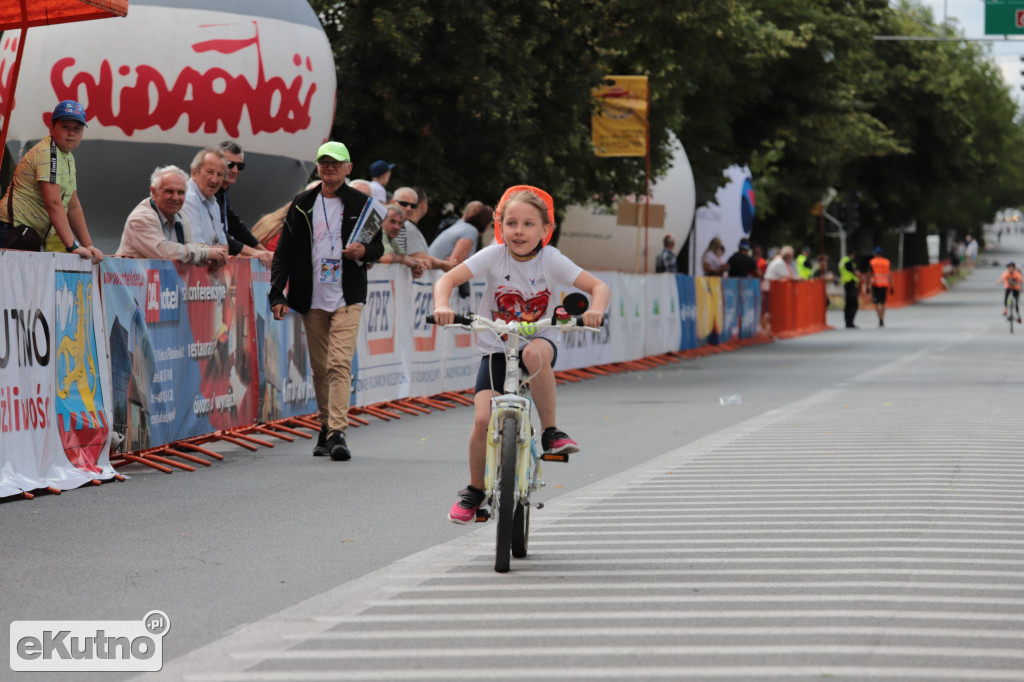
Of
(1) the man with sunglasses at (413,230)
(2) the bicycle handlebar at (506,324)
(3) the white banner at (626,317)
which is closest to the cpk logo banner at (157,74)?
(1) the man with sunglasses at (413,230)

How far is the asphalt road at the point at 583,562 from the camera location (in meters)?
5.15

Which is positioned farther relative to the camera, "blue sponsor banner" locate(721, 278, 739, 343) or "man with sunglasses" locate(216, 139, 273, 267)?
"blue sponsor banner" locate(721, 278, 739, 343)

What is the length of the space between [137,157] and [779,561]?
450 inches

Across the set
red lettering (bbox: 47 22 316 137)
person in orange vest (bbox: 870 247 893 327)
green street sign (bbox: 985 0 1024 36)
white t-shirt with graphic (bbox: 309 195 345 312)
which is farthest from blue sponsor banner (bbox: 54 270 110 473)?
person in orange vest (bbox: 870 247 893 327)

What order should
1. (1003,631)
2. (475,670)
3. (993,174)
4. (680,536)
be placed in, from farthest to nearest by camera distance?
(993,174)
(680,536)
(1003,631)
(475,670)

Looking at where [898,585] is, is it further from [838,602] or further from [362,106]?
[362,106]

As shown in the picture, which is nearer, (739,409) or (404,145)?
(739,409)

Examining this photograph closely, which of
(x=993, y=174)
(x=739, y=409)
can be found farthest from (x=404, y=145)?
(x=993, y=174)

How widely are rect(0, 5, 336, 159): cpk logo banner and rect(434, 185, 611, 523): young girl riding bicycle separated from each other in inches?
404

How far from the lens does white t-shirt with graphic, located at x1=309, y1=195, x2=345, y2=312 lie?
11.3 metres

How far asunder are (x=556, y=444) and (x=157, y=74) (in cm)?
1071

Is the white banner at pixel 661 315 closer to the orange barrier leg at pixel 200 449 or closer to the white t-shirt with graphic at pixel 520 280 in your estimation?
the orange barrier leg at pixel 200 449

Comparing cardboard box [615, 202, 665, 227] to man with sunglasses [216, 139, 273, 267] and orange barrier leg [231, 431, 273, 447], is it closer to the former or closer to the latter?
man with sunglasses [216, 139, 273, 267]

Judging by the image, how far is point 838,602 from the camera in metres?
6.00
